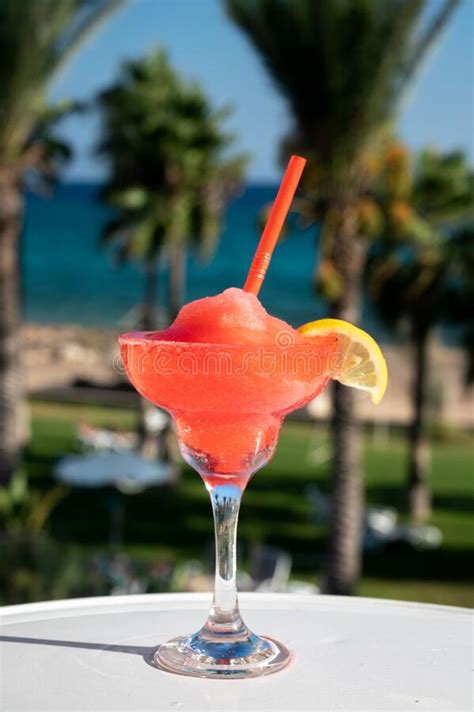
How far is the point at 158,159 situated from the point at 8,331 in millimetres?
10730

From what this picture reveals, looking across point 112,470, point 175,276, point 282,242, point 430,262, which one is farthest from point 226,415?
point 175,276

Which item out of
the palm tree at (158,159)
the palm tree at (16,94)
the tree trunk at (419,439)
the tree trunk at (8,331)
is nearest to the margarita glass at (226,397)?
the palm tree at (16,94)

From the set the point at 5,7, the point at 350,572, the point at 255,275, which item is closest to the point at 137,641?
the point at 255,275

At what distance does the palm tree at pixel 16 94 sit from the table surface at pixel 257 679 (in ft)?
36.6

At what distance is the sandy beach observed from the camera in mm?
46625

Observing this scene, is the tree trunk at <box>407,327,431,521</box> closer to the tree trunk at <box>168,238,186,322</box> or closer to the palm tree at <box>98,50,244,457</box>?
the palm tree at <box>98,50,244,457</box>

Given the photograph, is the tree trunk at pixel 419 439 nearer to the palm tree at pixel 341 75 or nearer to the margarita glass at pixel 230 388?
the palm tree at pixel 341 75

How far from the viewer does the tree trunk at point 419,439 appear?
2402cm

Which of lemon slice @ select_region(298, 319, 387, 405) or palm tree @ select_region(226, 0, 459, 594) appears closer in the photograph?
lemon slice @ select_region(298, 319, 387, 405)

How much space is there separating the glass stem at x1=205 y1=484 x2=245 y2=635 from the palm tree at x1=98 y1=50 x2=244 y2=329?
22.1 meters

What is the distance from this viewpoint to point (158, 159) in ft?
79.1

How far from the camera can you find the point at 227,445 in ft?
5.13

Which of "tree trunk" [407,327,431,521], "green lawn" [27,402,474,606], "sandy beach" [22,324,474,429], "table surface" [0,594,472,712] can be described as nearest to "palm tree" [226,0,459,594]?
"green lawn" [27,402,474,606]

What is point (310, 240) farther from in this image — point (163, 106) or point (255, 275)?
point (255, 275)
